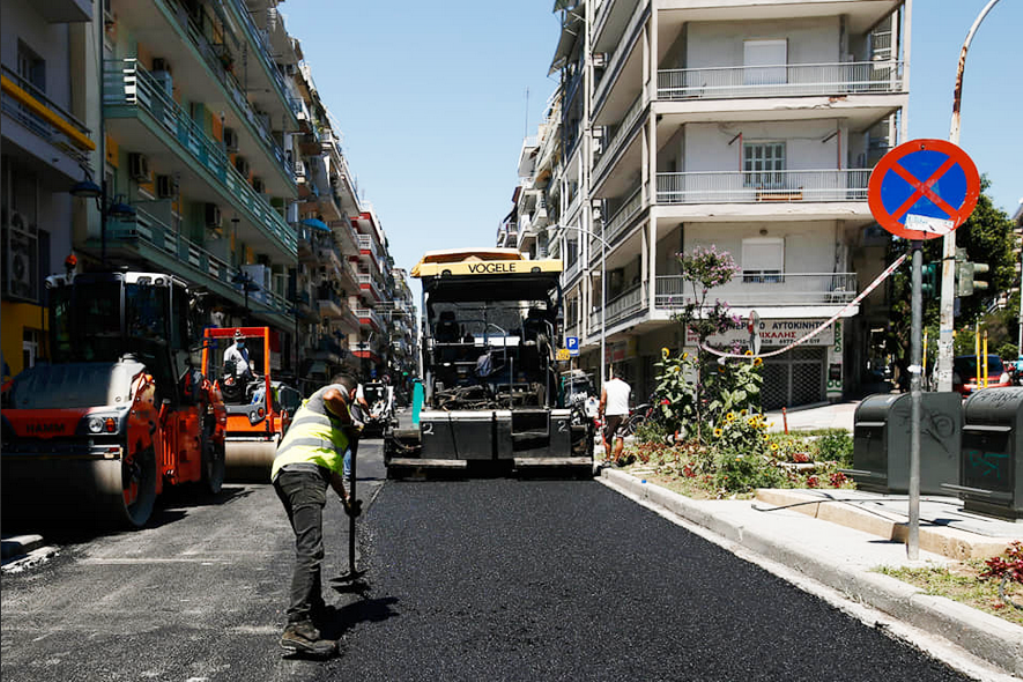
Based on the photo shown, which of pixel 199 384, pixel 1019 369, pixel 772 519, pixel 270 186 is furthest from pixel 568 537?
pixel 270 186

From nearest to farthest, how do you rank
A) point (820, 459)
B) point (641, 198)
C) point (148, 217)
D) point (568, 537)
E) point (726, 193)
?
point (568, 537), point (820, 459), point (148, 217), point (726, 193), point (641, 198)

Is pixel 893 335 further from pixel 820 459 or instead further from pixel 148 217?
pixel 148 217

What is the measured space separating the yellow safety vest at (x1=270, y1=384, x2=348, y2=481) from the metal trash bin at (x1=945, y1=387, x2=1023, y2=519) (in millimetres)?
4848

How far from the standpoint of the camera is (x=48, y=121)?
1489cm

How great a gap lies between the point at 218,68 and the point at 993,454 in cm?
2434

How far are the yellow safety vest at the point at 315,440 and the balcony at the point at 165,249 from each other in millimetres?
14778

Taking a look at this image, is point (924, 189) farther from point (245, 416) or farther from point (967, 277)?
point (245, 416)

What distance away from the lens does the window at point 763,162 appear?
2809 centimetres

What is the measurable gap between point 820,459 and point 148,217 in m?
15.1

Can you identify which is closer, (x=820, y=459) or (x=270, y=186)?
(x=820, y=459)

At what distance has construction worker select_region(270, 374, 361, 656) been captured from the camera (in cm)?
436

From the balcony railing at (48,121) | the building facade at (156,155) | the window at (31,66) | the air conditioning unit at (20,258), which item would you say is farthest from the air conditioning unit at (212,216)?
the air conditioning unit at (20,258)

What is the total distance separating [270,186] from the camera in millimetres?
35938

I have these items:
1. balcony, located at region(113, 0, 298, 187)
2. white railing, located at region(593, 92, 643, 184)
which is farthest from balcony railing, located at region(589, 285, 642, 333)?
balcony, located at region(113, 0, 298, 187)
